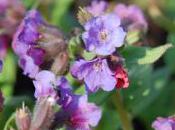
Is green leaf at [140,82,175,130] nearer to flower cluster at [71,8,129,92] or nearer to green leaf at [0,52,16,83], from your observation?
green leaf at [0,52,16,83]

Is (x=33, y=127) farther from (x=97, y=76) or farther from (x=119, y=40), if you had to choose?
(x=119, y=40)

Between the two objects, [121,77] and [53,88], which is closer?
[53,88]

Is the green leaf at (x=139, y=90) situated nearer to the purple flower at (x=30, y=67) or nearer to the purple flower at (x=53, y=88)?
the purple flower at (x=30, y=67)

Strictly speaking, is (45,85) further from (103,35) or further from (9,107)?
(9,107)

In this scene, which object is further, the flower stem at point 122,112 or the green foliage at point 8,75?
the green foliage at point 8,75

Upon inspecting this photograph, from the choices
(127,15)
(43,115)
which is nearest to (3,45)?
(127,15)

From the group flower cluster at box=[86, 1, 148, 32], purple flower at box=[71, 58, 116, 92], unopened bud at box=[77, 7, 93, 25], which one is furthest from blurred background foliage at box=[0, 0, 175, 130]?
unopened bud at box=[77, 7, 93, 25]

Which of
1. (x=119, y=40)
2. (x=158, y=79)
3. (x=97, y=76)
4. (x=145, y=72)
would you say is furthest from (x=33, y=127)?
(x=158, y=79)

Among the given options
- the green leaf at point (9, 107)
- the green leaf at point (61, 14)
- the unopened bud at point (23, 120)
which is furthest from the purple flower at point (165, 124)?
the green leaf at point (61, 14)
